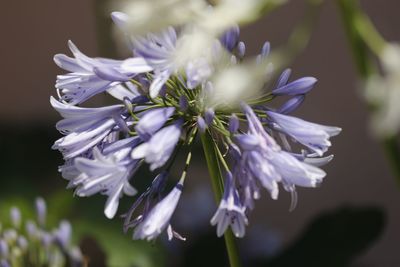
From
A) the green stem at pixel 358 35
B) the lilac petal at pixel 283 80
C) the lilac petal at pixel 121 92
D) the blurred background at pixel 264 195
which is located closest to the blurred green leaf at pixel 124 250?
the blurred background at pixel 264 195

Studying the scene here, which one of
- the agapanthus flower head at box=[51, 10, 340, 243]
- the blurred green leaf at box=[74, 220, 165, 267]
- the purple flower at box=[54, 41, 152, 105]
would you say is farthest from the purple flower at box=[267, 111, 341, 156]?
the blurred green leaf at box=[74, 220, 165, 267]

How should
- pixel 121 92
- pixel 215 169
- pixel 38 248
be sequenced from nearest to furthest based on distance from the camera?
pixel 215 169 → pixel 121 92 → pixel 38 248

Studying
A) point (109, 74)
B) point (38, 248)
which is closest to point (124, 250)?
point (38, 248)

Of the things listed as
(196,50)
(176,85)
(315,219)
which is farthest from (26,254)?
(315,219)

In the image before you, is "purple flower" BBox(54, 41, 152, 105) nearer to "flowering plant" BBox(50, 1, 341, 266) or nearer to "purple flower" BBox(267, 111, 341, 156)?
"flowering plant" BBox(50, 1, 341, 266)

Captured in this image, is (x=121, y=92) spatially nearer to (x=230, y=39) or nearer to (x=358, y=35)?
(x=230, y=39)

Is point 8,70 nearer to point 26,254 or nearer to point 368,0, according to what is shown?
point 368,0
